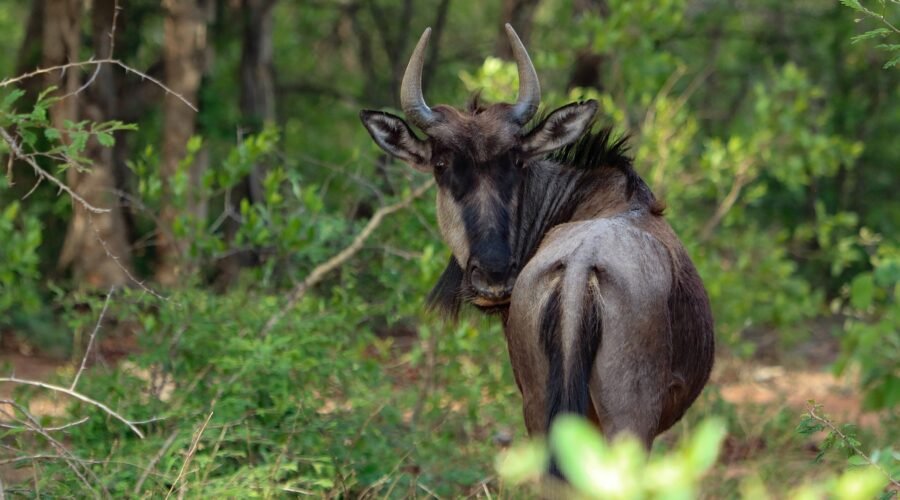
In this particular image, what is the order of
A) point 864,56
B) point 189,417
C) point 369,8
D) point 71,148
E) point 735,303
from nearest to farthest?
point 71,148 < point 189,417 < point 735,303 < point 864,56 < point 369,8

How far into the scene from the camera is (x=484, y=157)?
211 inches

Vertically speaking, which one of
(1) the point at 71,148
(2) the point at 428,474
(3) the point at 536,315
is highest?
(1) the point at 71,148

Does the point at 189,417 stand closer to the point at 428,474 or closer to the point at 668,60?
the point at 428,474

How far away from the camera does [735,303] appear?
9.62m

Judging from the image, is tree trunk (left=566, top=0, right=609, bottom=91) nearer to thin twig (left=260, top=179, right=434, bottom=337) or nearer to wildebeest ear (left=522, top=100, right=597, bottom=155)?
thin twig (left=260, top=179, right=434, bottom=337)

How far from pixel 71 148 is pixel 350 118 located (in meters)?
10.8

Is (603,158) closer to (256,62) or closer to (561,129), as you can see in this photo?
(561,129)

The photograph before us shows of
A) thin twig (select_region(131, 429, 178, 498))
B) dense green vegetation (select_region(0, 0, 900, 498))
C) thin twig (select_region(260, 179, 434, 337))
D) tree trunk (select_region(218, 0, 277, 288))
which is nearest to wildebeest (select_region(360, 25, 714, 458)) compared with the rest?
dense green vegetation (select_region(0, 0, 900, 498))

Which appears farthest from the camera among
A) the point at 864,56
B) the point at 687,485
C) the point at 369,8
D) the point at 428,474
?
the point at 369,8

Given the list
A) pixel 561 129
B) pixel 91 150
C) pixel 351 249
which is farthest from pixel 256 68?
pixel 561 129

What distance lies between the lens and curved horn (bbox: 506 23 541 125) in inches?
220

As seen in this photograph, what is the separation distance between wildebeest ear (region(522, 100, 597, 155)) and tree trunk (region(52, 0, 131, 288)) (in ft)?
17.3

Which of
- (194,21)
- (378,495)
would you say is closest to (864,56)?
(194,21)

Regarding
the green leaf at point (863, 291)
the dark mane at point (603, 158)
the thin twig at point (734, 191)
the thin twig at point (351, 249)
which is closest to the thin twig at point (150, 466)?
the thin twig at point (351, 249)
